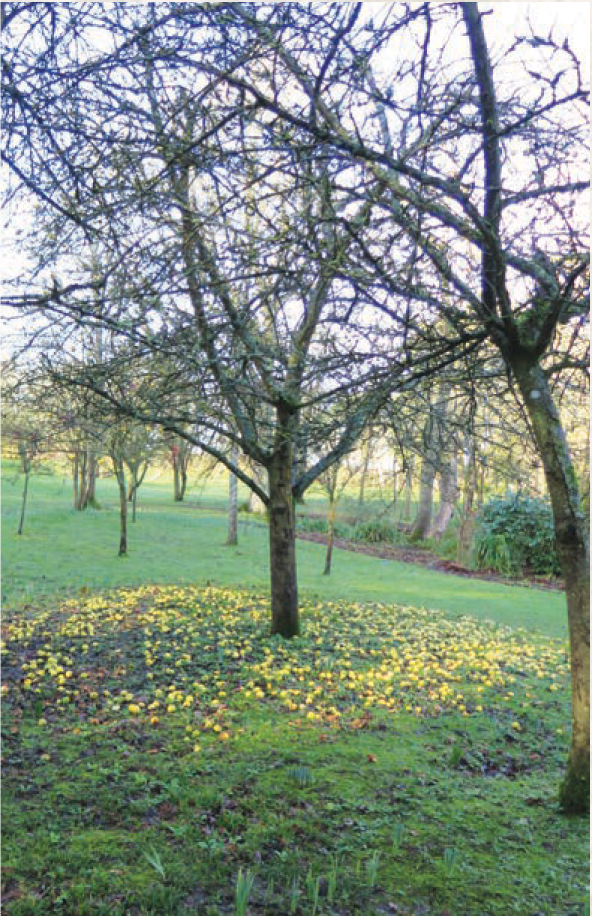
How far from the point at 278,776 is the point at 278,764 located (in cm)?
18

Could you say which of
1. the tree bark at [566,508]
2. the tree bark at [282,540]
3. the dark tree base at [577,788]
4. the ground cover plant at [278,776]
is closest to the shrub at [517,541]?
the ground cover plant at [278,776]

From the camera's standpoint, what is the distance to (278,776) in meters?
3.99

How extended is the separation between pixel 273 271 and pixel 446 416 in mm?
3003

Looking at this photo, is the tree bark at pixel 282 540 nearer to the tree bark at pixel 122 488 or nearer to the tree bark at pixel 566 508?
the tree bark at pixel 566 508

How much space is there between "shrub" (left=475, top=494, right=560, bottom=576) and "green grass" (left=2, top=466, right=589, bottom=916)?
8.51 metres

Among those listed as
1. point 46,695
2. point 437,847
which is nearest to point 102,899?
point 437,847

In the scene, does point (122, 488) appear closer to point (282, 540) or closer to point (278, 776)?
point (282, 540)

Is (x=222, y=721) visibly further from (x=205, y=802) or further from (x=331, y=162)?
(x=331, y=162)

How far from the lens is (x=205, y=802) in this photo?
361 centimetres

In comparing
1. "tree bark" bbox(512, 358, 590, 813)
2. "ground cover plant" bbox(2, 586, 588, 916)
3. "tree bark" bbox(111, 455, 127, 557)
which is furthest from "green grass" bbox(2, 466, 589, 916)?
"tree bark" bbox(111, 455, 127, 557)

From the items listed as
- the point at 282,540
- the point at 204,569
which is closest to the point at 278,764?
the point at 282,540

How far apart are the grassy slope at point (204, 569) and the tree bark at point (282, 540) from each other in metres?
3.75

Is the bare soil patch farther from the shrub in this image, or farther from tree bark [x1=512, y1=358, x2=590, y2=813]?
tree bark [x1=512, y1=358, x2=590, y2=813]

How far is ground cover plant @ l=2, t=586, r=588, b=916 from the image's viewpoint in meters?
2.86
